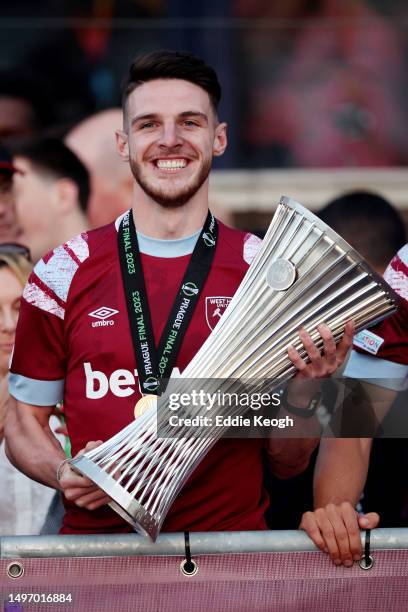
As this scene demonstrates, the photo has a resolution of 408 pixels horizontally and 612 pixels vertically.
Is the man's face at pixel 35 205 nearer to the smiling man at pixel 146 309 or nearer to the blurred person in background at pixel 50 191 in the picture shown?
the blurred person in background at pixel 50 191

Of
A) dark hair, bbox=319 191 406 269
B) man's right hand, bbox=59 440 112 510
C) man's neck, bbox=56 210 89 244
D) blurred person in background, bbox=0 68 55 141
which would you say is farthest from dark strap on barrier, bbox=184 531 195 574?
blurred person in background, bbox=0 68 55 141

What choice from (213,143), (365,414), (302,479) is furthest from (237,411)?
(302,479)

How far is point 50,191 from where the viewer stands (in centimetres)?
538

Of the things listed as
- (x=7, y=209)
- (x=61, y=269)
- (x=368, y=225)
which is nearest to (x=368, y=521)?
(x=61, y=269)

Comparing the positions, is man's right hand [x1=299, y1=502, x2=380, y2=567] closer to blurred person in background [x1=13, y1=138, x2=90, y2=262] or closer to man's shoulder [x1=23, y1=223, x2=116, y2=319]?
man's shoulder [x1=23, y1=223, x2=116, y2=319]

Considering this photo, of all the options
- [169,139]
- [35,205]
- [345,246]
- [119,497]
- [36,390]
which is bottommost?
[119,497]

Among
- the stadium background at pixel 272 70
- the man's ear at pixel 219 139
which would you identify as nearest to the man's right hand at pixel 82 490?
the man's ear at pixel 219 139

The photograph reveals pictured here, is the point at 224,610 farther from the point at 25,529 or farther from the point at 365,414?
the point at 25,529

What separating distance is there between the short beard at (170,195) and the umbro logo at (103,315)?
12.2 inches

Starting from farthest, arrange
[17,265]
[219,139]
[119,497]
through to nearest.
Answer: [17,265]
[219,139]
[119,497]

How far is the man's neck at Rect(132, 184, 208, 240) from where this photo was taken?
10.3 ft

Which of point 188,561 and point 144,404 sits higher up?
point 144,404

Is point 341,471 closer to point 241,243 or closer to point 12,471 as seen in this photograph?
point 241,243

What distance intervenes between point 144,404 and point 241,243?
0.55 m
